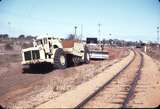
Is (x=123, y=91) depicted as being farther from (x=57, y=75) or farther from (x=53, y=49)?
(x=53, y=49)

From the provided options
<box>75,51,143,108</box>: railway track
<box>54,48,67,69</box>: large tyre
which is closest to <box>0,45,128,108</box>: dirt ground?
<box>54,48,67,69</box>: large tyre

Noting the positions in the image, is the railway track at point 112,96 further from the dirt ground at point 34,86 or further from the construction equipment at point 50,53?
the construction equipment at point 50,53

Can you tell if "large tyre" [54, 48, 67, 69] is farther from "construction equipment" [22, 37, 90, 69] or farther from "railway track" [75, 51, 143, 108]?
"railway track" [75, 51, 143, 108]

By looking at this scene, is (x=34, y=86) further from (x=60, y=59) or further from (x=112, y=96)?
(x=112, y=96)

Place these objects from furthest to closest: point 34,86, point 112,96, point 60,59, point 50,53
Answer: point 60,59 → point 50,53 → point 34,86 → point 112,96

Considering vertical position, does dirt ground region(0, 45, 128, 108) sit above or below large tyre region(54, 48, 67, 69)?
below

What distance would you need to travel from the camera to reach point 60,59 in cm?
3122

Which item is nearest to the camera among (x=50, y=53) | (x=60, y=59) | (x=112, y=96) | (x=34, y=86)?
(x=112, y=96)

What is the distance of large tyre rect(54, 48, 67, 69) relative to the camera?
3050cm

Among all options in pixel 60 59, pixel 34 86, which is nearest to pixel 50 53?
pixel 60 59

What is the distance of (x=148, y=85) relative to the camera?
20.2 metres

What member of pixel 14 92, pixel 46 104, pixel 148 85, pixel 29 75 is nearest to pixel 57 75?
pixel 29 75

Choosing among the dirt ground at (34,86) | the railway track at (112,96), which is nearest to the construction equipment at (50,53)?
the dirt ground at (34,86)

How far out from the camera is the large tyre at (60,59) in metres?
30.5
